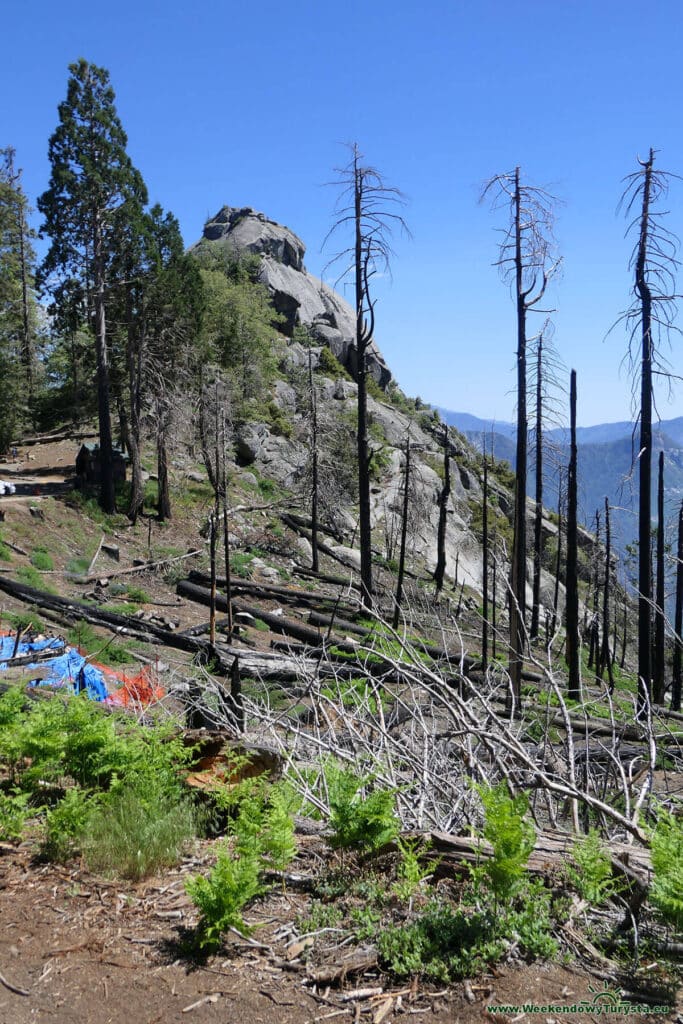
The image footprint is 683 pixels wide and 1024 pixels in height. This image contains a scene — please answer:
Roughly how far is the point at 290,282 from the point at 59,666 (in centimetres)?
5276

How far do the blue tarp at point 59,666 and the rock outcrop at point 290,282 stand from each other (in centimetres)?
4178

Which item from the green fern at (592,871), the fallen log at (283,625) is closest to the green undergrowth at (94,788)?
the green fern at (592,871)

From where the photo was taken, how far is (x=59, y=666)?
12.0 metres

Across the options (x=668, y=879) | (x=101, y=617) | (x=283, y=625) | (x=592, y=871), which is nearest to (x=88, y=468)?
(x=283, y=625)

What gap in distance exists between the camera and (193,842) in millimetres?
4727

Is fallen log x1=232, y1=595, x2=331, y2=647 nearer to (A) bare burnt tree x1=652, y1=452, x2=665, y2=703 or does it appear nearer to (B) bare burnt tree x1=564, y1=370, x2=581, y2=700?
(B) bare burnt tree x1=564, y1=370, x2=581, y2=700

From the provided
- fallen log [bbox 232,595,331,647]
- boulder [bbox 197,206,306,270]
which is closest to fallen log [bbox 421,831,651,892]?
fallen log [bbox 232,595,331,647]

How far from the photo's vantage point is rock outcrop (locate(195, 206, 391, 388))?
2250 inches

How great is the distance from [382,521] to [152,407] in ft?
42.7

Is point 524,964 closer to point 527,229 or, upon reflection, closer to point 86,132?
point 527,229

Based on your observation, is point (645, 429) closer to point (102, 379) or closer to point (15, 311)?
point (102, 379)

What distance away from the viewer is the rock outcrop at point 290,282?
57156mm

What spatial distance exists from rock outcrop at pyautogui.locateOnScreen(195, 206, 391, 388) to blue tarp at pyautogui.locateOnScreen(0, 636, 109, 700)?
41.8 metres

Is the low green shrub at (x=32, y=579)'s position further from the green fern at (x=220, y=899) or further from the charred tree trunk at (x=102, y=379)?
the green fern at (x=220, y=899)
